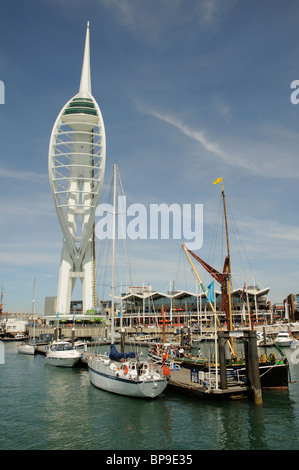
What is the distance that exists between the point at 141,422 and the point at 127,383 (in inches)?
209

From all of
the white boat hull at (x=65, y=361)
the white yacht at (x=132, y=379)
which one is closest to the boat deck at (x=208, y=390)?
the white yacht at (x=132, y=379)

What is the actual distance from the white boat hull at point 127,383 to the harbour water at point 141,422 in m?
0.62

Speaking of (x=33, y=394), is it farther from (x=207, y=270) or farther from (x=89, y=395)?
(x=207, y=270)

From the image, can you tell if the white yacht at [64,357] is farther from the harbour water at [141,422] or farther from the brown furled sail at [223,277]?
the brown furled sail at [223,277]

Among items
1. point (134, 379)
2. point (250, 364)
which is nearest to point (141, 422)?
point (134, 379)

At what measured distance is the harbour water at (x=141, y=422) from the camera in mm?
19328

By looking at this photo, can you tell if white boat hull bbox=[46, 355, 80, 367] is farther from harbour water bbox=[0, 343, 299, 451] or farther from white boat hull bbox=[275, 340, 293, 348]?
white boat hull bbox=[275, 340, 293, 348]

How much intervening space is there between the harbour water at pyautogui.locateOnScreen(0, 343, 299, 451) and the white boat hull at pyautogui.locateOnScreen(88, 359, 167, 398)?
24.3 inches

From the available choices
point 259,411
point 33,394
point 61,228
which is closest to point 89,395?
point 33,394

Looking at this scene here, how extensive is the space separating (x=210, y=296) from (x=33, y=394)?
18.2 metres

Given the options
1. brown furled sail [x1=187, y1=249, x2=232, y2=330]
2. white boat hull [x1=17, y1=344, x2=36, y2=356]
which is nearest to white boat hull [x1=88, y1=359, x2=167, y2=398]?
brown furled sail [x1=187, y1=249, x2=232, y2=330]

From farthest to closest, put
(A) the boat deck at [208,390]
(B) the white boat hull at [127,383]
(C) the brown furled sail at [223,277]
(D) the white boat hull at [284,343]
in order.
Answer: (D) the white boat hull at [284,343], (C) the brown furled sail at [223,277], (B) the white boat hull at [127,383], (A) the boat deck at [208,390]

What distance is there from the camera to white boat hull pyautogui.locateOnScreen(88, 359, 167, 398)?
2725 cm
